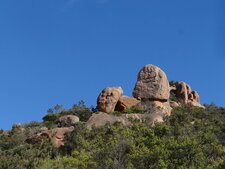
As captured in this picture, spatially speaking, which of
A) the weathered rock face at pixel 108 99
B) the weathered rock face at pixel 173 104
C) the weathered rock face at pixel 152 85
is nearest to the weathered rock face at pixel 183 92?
the weathered rock face at pixel 173 104

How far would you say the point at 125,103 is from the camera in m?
63.1

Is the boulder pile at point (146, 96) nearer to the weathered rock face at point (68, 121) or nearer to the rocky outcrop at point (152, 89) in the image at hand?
the rocky outcrop at point (152, 89)

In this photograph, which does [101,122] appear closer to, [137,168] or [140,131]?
[140,131]

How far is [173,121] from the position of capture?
49781 mm

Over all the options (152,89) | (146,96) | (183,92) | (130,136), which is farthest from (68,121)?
(183,92)

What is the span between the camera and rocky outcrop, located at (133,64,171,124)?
6306cm

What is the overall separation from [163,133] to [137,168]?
28.0 ft

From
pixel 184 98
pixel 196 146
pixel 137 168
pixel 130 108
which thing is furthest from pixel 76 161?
pixel 184 98

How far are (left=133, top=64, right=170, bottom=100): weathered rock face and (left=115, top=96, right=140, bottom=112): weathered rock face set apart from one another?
178 cm

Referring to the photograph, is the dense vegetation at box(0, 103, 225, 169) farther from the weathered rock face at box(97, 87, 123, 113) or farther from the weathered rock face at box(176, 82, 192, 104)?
the weathered rock face at box(176, 82, 192, 104)

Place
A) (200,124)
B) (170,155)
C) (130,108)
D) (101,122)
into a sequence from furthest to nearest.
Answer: (130,108) → (101,122) → (200,124) → (170,155)

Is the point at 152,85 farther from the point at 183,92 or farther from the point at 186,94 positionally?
the point at 186,94

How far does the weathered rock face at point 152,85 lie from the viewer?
2530 inches

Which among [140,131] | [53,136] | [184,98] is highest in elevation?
[184,98]
